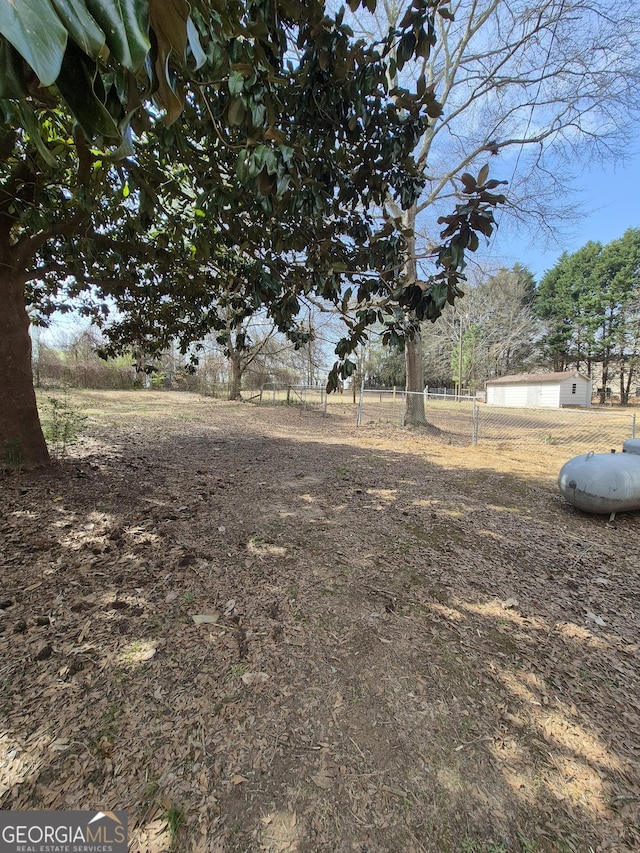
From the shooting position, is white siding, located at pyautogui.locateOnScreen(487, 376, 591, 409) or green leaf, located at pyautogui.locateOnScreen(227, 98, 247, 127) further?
white siding, located at pyautogui.locateOnScreen(487, 376, 591, 409)

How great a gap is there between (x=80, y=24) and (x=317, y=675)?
84.3 inches

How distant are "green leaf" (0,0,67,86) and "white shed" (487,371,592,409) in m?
27.9

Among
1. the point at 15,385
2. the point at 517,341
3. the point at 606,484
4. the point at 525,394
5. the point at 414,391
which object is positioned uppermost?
the point at 517,341

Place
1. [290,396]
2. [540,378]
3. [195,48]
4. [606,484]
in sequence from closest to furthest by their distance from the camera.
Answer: [195,48], [606,484], [290,396], [540,378]

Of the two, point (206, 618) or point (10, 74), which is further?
point (206, 618)

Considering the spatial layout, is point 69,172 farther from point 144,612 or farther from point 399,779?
point 399,779

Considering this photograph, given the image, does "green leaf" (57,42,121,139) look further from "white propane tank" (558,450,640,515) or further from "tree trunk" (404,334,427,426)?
"tree trunk" (404,334,427,426)

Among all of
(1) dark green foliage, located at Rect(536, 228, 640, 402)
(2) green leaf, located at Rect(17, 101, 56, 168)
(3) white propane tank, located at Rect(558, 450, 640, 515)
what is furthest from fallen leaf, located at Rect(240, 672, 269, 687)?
(1) dark green foliage, located at Rect(536, 228, 640, 402)

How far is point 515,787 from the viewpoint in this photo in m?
1.24

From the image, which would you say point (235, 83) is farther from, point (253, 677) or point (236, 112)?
point (253, 677)

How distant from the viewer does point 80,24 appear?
1.69ft

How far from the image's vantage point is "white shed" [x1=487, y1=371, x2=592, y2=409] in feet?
79.8

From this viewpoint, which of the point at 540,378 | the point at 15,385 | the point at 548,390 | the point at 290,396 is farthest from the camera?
the point at 540,378

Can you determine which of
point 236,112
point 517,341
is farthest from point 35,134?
point 517,341
